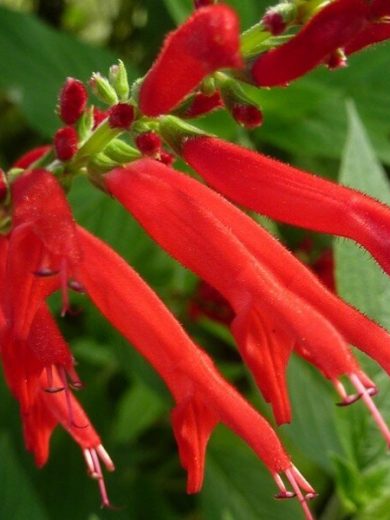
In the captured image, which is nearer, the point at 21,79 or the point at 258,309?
the point at 258,309

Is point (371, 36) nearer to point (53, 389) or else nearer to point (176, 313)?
point (53, 389)

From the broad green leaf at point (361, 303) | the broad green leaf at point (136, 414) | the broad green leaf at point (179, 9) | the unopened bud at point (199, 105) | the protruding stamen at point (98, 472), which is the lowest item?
the broad green leaf at point (136, 414)

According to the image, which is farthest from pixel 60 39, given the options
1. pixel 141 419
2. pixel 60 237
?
pixel 60 237

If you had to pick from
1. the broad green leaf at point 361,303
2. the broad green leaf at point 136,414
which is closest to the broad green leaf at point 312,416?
the broad green leaf at point 361,303

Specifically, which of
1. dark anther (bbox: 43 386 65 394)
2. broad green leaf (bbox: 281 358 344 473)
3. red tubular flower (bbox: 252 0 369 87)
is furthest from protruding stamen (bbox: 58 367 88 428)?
broad green leaf (bbox: 281 358 344 473)

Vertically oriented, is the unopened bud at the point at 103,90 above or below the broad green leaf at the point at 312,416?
above

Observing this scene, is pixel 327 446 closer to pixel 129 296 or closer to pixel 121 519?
pixel 121 519

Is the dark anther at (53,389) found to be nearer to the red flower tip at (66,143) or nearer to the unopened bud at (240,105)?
the red flower tip at (66,143)

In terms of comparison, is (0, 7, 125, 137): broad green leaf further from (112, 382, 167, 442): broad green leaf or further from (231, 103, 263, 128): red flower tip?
(231, 103, 263, 128): red flower tip
